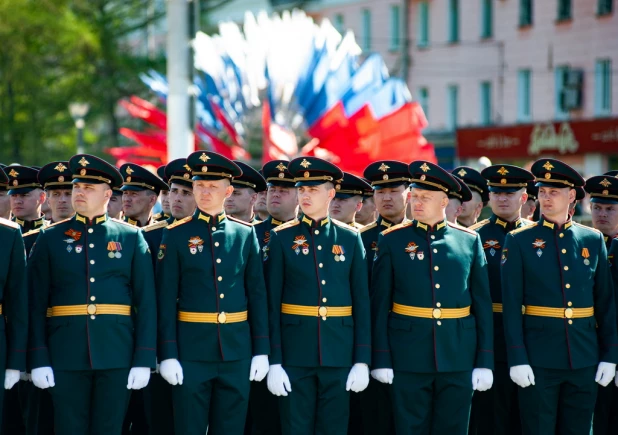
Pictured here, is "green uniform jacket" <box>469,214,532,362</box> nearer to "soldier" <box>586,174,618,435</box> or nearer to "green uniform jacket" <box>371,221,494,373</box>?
"soldier" <box>586,174,618,435</box>

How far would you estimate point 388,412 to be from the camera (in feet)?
25.3

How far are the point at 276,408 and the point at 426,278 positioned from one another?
1.59m

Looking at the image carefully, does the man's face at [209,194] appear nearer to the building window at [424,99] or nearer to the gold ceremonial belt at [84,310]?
the gold ceremonial belt at [84,310]

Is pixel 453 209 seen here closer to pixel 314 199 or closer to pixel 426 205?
pixel 426 205

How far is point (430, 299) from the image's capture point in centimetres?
694

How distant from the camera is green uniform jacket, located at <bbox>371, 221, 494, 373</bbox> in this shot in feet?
22.5

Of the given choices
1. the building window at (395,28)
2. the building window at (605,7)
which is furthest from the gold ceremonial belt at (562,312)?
the building window at (395,28)

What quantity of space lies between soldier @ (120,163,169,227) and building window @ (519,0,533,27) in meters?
25.2

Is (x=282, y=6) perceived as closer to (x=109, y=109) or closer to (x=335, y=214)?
(x=109, y=109)

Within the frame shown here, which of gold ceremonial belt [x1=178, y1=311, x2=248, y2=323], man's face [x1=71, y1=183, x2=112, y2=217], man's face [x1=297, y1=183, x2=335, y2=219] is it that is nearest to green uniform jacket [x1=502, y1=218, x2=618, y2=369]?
man's face [x1=297, y1=183, x2=335, y2=219]

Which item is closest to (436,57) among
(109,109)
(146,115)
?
(109,109)

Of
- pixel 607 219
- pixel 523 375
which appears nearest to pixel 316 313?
pixel 523 375

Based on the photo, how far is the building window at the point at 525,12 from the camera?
32.1 meters

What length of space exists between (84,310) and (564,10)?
26.5 metres
